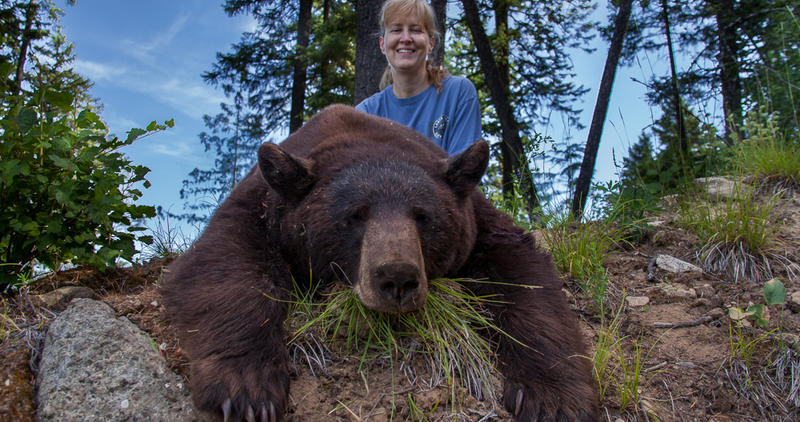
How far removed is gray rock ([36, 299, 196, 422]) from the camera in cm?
245

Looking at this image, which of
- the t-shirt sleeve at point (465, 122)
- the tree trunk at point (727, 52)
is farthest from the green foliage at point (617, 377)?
the tree trunk at point (727, 52)

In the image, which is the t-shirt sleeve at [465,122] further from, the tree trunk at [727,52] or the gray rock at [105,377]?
the tree trunk at [727,52]

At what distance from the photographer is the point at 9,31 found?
1321 cm

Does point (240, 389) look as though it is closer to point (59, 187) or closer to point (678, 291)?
point (59, 187)

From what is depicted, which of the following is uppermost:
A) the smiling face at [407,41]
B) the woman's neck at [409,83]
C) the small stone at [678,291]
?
the smiling face at [407,41]

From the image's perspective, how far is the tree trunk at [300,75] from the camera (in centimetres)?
1294

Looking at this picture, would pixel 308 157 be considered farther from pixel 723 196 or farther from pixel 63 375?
pixel 723 196

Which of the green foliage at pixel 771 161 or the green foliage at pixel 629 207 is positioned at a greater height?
the green foliage at pixel 771 161

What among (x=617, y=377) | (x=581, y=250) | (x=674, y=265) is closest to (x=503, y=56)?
(x=674, y=265)

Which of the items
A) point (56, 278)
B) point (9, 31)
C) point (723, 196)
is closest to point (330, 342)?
point (56, 278)

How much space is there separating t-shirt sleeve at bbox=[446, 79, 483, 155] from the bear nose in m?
2.84

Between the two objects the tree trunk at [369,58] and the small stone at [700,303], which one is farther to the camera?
the tree trunk at [369,58]

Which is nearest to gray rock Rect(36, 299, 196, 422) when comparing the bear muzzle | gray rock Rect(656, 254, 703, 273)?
the bear muzzle

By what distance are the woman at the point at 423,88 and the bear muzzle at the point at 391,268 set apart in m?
2.59
